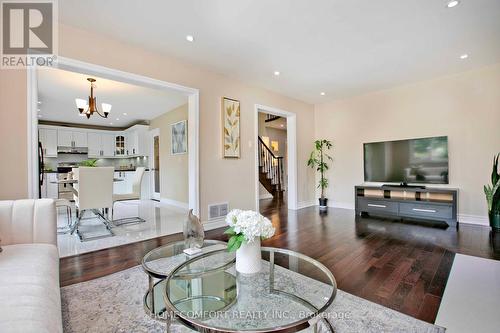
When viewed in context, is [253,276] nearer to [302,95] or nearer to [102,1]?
[102,1]

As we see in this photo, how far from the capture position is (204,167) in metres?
3.78

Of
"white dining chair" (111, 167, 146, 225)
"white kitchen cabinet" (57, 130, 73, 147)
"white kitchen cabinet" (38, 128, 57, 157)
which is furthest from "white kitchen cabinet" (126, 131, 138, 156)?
"white dining chair" (111, 167, 146, 225)

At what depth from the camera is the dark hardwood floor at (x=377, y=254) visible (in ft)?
6.05

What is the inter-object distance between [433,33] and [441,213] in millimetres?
2746

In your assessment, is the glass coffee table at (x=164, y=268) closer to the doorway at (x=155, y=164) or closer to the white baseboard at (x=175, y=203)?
the white baseboard at (x=175, y=203)

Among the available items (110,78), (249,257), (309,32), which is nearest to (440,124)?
(309,32)

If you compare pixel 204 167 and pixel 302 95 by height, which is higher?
pixel 302 95

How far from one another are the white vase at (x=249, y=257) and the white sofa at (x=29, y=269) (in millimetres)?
887

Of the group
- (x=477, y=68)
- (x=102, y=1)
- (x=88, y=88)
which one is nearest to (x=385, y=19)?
(x=477, y=68)

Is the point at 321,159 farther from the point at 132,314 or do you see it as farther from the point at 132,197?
the point at 132,314

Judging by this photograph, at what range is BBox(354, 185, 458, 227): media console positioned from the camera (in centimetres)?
370

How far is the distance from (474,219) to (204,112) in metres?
4.94

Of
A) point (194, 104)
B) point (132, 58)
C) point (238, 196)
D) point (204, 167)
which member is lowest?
point (238, 196)

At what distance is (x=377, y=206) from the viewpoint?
→ 436 centimetres
